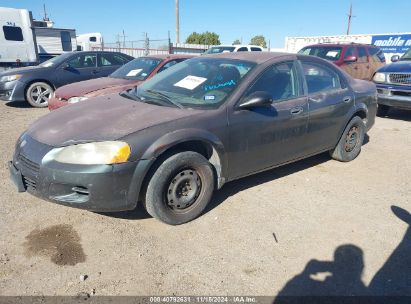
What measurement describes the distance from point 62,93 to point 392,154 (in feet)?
19.7

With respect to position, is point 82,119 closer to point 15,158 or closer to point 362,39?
point 15,158

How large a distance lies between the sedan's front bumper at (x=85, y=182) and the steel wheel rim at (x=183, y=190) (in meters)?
0.36

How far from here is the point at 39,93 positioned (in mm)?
8773

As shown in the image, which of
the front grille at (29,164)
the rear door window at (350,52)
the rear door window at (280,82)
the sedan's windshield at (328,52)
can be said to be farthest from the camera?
the sedan's windshield at (328,52)

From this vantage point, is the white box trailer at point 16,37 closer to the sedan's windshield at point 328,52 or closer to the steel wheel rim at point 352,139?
the sedan's windshield at point 328,52

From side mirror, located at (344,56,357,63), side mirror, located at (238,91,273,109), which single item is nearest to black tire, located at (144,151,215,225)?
side mirror, located at (238,91,273,109)

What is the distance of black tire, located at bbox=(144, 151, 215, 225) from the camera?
3.02 m

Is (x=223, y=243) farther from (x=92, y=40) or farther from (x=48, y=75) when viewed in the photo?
(x=92, y=40)

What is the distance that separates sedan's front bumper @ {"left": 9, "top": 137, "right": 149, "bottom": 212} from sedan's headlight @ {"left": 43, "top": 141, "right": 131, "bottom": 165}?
40 millimetres

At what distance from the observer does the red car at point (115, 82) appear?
6.29 m

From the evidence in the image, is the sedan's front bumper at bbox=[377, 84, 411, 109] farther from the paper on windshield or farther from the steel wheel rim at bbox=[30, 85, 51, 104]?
the steel wheel rim at bbox=[30, 85, 51, 104]

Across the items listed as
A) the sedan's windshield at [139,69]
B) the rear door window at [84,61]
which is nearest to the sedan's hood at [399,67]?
the sedan's windshield at [139,69]

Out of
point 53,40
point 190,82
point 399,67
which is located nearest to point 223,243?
point 190,82

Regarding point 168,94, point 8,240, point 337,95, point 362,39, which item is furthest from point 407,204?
point 362,39
